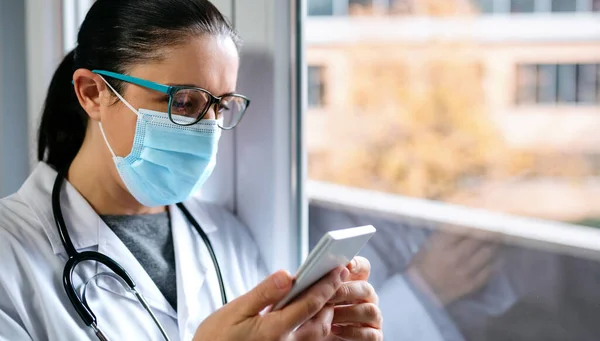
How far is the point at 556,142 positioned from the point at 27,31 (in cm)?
160

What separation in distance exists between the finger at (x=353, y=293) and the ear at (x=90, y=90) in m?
0.55

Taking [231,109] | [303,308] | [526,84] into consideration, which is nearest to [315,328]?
[303,308]

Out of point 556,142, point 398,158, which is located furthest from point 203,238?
point 398,158

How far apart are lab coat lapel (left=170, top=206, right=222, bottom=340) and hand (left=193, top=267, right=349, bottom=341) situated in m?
0.23

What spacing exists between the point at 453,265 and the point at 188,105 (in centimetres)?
72

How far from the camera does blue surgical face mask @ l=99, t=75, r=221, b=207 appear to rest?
98 cm

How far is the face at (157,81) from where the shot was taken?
0.96 meters

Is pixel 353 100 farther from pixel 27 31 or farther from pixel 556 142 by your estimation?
pixel 27 31

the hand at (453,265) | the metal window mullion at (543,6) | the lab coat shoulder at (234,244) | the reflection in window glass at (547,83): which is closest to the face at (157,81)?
the lab coat shoulder at (234,244)

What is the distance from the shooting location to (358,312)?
3.11ft

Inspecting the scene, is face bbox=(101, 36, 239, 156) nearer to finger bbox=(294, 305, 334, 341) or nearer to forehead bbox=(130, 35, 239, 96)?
forehead bbox=(130, 35, 239, 96)

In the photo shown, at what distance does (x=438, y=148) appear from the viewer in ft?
12.1

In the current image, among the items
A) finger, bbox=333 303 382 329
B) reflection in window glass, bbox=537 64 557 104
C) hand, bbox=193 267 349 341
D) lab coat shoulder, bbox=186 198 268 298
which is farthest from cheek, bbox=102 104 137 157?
reflection in window glass, bbox=537 64 557 104

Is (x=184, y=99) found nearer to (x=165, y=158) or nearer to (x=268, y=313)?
(x=165, y=158)
